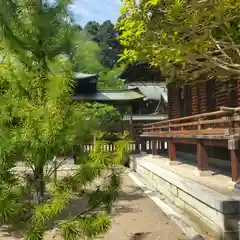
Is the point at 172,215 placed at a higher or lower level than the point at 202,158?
lower

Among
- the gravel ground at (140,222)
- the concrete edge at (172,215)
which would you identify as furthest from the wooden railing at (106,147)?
the gravel ground at (140,222)

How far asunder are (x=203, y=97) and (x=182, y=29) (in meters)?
8.07

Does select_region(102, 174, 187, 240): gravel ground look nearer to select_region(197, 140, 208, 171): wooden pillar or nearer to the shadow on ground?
the shadow on ground

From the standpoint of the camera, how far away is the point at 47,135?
3.02m

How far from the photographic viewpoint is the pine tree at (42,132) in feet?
10.1

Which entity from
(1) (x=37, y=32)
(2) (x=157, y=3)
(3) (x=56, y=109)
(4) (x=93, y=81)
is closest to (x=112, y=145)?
(3) (x=56, y=109)

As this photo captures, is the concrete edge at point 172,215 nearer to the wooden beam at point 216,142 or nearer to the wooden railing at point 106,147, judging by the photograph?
the wooden beam at point 216,142

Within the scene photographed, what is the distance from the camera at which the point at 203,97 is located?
1278 centimetres

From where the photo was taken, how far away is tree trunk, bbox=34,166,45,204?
3428 mm

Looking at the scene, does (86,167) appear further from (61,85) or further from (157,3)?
(157,3)

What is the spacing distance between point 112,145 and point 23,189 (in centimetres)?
98

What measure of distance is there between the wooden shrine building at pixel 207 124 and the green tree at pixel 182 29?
0.87 m

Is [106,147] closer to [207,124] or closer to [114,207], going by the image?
[114,207]

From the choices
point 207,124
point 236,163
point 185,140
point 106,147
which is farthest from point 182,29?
point 207,124
